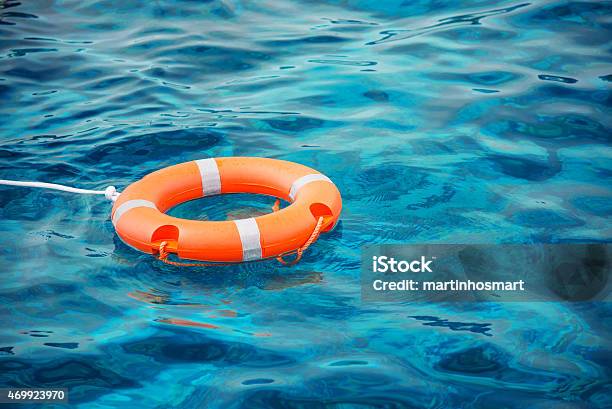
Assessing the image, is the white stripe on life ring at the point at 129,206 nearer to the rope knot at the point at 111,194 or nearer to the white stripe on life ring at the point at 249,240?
the rope knot at the point at 111,194

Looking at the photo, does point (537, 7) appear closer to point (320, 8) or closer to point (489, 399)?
point (320, 8)

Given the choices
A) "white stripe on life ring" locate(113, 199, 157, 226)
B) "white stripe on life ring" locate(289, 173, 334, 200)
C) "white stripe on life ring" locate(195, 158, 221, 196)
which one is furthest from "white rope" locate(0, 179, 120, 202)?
"white stripe on life ring" locate(289, 173, 334, 200)

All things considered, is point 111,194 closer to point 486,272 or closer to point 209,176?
point 209,176

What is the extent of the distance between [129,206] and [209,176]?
1.77 ft

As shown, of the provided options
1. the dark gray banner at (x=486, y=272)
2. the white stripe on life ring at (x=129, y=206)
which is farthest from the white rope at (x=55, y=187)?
the dark gray banner at (x=486, y=272)

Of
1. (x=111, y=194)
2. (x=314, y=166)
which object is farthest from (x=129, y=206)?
(x=314, y=166)

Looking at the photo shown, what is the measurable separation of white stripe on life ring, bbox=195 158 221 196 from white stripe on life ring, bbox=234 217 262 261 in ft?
2.21

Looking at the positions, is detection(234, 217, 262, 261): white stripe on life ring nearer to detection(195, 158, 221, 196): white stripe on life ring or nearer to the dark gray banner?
the dark gray banner

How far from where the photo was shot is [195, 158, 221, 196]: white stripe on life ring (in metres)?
4.39

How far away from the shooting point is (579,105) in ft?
18.2

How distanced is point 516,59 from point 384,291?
3265 millimetres

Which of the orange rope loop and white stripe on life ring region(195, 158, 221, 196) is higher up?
white stripe on life ring region(195, 158, 221, 196)

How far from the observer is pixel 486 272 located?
3.90 meters

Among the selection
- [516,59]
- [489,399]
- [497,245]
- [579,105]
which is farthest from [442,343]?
[516,59]
